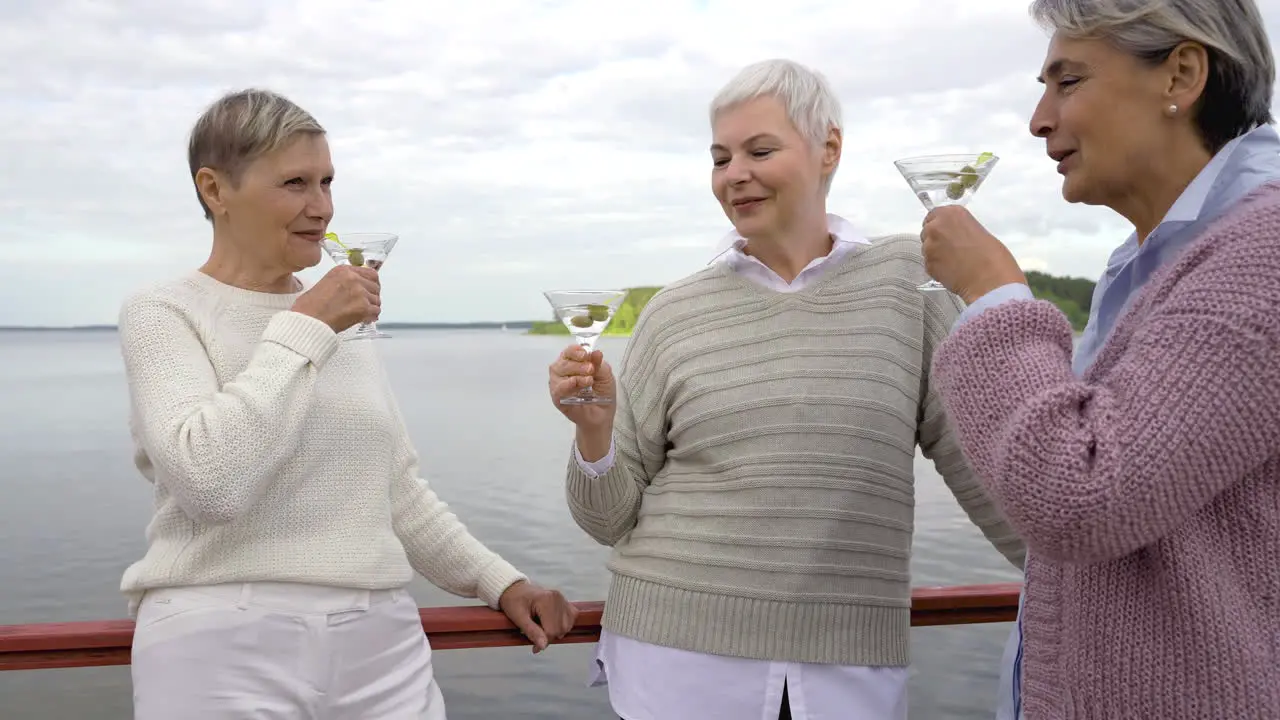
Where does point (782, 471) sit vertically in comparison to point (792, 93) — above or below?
below

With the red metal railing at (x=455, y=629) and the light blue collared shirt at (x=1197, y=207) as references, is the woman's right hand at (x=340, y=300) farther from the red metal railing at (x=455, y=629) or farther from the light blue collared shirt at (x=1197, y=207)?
the light blue collared shirt at (x=1197, y=207)

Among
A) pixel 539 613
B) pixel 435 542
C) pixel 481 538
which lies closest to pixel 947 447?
pixel 539 613

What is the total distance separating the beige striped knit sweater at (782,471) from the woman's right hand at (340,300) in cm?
58

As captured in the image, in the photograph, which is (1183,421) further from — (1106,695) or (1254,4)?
(1254,4)

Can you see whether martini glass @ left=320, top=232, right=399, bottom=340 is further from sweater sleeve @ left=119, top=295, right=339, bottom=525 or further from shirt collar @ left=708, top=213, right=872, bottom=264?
shirt collar @ left=708, top=213, right=872, bottom=264

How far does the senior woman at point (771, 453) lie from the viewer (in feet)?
7.34

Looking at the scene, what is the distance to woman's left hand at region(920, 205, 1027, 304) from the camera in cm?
155

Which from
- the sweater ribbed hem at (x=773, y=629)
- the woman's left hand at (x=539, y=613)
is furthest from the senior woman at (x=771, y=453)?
the woman's left hand at (x=539, y=613)

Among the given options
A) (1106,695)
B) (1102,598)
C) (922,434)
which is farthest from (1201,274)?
(922,434)

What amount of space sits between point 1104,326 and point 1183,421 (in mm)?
453

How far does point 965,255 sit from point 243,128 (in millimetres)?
1543

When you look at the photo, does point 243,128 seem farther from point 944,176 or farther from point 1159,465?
point 1159,465

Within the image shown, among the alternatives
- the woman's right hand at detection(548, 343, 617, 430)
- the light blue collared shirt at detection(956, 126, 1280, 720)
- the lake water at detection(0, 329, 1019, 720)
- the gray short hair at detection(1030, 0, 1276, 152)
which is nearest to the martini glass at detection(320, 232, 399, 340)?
the woman's right hand at detection(548, 343, 617, 430)

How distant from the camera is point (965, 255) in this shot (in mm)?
1592
